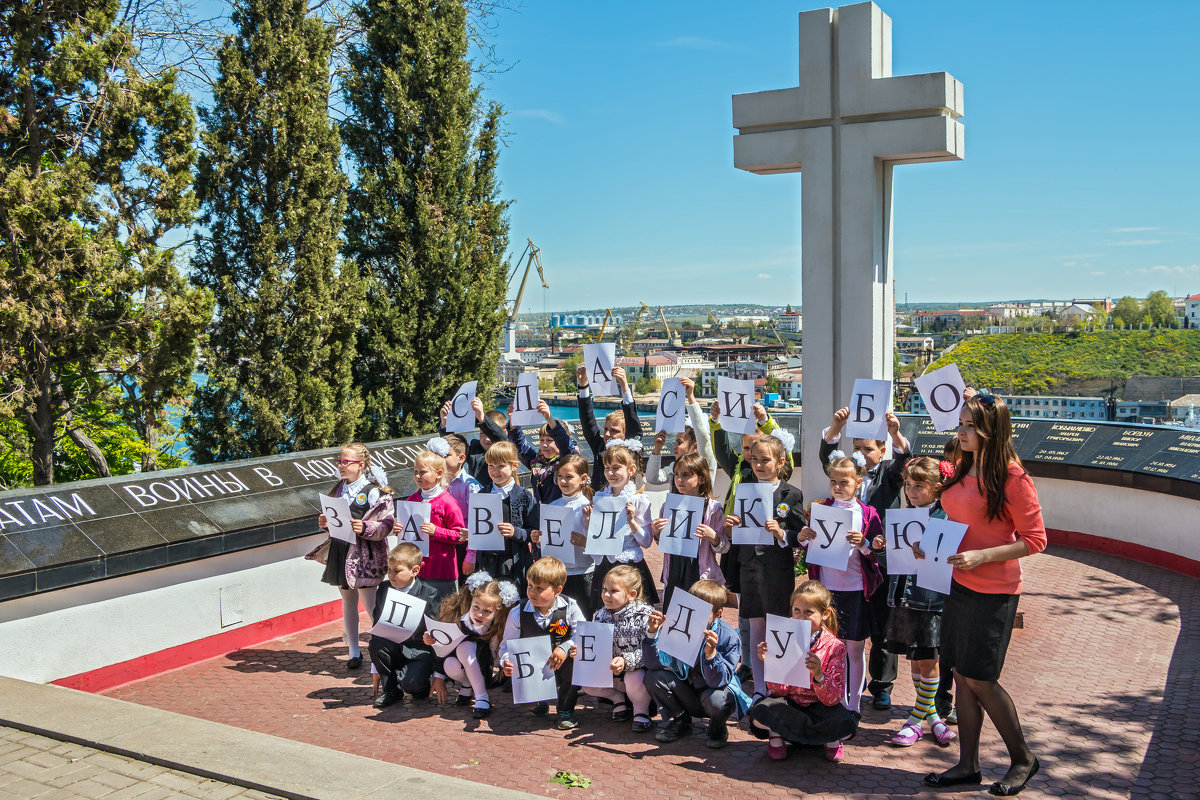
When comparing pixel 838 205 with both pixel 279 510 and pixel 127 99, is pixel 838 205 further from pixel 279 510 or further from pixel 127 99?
pixel 127 99

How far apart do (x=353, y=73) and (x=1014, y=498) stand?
13199 millimetres

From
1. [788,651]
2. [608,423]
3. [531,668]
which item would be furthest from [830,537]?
[608,423]

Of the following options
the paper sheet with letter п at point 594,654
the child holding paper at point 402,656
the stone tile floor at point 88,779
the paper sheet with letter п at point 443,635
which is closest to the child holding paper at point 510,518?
the child holding paper at point 402,656

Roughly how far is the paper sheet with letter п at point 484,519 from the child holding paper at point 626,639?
1165 millimetres

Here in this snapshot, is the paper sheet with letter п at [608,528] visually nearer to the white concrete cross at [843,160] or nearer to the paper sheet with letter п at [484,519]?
the paper sheet with letter п at [484,519]

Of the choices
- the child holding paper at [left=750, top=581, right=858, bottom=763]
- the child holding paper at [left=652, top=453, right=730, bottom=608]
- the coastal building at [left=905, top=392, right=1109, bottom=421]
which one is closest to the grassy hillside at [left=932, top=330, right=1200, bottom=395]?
the coastal building at [left=905, top=392, right=1109, bottom=421]

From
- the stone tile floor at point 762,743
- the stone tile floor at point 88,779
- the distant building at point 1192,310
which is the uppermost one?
the distant building at point 1192,310

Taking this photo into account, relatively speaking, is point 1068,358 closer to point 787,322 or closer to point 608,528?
point 608,528

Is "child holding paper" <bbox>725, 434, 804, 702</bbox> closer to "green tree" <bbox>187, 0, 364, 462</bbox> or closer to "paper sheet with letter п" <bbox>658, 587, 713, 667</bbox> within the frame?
"paper sheet with letter п" <bbox>658, 587, 713, 667</bbox>

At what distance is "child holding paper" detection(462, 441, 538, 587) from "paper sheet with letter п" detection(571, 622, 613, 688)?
137cm

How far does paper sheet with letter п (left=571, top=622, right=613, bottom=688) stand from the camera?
222 inches

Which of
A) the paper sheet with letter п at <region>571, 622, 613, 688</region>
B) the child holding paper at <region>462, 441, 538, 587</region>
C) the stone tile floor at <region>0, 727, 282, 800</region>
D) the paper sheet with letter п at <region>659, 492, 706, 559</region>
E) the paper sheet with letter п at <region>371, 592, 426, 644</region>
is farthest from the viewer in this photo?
the child holding paper at <region>462, 441, 538, 587</region>

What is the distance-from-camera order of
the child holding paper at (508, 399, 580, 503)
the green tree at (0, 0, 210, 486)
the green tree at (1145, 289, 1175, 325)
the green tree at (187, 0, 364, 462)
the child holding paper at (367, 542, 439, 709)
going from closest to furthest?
the child holding paper at (367, 542, 439, 709), the child holding paper at (508, 399, 580, 503), the green tree at (0, 0, 210, 486), the green tree at (187, 0, 364, 462), the green tree at (1145, 289, 1175, 325)

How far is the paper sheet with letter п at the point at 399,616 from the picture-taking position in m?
6.16
